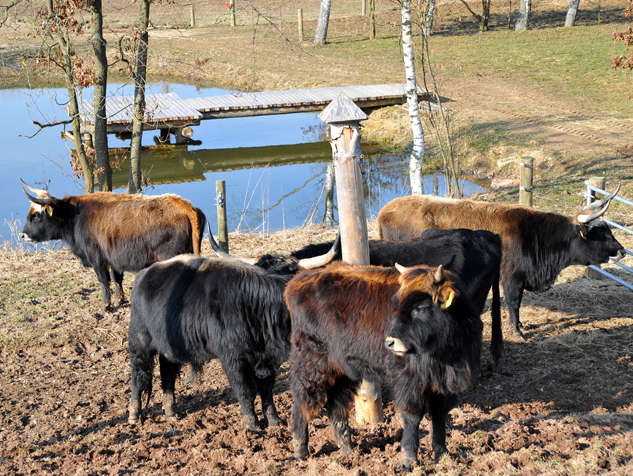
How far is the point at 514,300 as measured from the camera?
654 centimetres

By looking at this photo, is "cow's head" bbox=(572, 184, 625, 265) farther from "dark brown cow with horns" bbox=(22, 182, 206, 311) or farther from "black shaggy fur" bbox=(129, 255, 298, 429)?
"dark brown cow with horns" bbox=(22, 182, 206, 311)

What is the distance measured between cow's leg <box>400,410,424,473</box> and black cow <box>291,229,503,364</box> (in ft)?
5.37

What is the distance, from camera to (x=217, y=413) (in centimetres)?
513

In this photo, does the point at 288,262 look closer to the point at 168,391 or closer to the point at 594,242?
the point at 168,391

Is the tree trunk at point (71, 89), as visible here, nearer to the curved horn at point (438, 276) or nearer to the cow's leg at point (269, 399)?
the cow's leg at point (269, 399)

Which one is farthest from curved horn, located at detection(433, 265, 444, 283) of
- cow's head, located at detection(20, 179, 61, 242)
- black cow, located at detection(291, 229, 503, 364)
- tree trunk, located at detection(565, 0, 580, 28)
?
tree trunk, located at detection(565, 0, 580, 28)

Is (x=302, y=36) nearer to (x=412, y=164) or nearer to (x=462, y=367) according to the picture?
(x=412, y=164)

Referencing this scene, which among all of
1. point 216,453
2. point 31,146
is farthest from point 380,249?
point 31,146

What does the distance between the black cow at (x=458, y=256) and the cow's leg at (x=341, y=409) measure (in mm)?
1253

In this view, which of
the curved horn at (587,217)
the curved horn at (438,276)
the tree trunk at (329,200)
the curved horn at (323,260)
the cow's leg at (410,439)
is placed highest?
the curved horn at (438,276)

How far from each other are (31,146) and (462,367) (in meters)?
16.5

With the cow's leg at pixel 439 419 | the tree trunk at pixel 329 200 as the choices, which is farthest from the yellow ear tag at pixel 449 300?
the tree trunk at pixel 329 200

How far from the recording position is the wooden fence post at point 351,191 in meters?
4.40

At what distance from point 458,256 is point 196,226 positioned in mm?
3173
